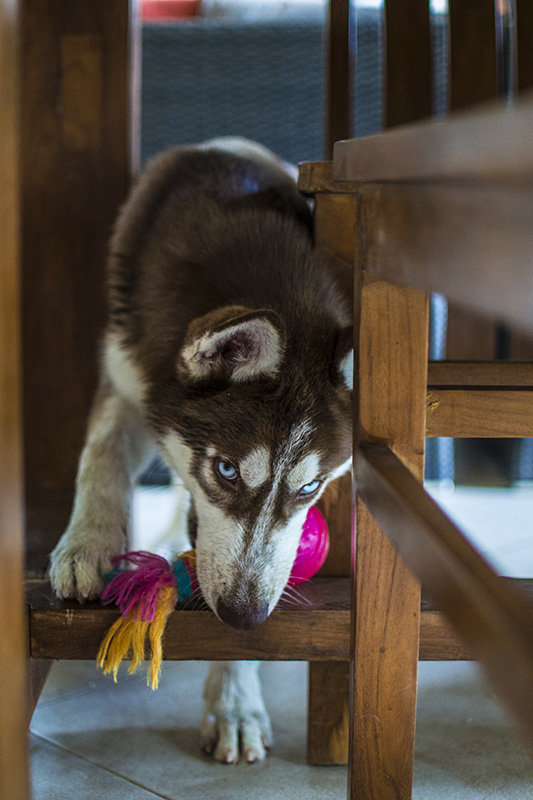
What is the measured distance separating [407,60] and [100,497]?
1353 mm

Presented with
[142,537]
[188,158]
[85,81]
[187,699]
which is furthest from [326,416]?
[142,537]

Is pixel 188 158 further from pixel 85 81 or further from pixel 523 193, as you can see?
pixel 523 193

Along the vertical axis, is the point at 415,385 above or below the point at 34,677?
above

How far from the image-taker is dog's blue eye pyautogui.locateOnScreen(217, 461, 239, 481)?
4.65ft

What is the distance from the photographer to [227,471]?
1427 mm

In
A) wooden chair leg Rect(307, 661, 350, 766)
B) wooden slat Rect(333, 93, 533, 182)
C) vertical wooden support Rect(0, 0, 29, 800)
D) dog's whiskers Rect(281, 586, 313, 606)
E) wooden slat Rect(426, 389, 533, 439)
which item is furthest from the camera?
wooden chair leg Rect(307, 661, 350, 766)

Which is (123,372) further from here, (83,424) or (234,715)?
(234,715)

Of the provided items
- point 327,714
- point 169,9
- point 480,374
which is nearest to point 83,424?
point 327,714

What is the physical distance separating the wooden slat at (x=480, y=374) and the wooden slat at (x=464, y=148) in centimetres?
56

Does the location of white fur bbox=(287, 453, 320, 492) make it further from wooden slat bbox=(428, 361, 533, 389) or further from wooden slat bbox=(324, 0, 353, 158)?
wooden slat bbox=(324, 0, 353, 158)

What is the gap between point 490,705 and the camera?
1.74 m

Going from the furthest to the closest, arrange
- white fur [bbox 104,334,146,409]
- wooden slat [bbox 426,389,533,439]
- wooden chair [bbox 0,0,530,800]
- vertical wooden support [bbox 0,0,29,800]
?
1. white fur [bbox 104,334,146,409]
2. wooden slat [bbox 426,389,533,439]
3. wooden chair [bbox 0,0,530,800]
4. vertical wooden support [bbox 0,0,29,800]

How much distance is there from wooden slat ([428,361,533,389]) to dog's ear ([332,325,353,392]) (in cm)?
14

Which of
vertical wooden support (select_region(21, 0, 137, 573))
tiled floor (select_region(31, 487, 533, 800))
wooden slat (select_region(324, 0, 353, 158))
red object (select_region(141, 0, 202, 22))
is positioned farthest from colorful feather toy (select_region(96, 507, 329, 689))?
red object (select_region(141, 0, 202, 22))
